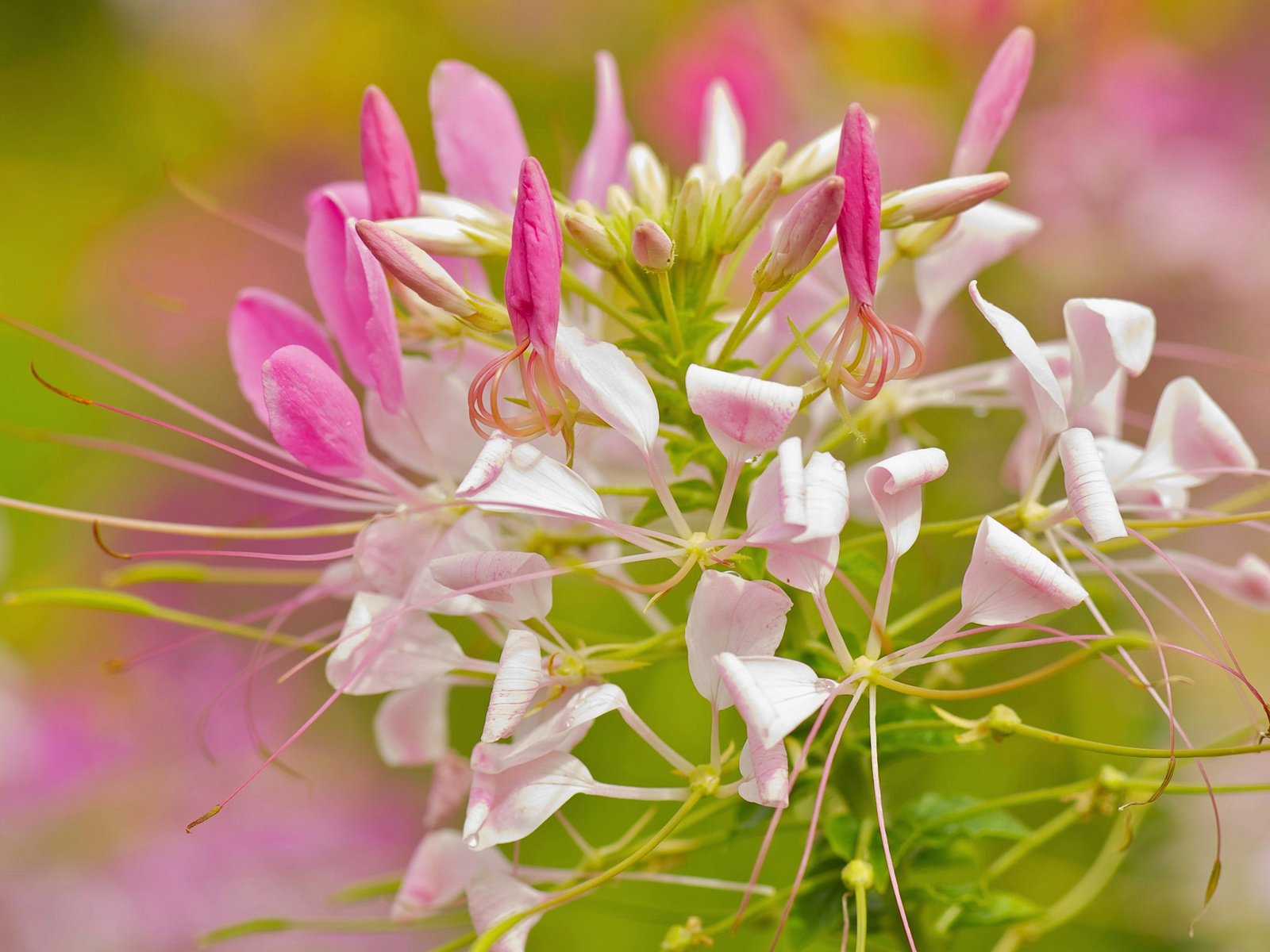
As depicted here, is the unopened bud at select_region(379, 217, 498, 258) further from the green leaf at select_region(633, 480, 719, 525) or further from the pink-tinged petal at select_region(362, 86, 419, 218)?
the green leaf at select_region(633, 480, 719, 525)

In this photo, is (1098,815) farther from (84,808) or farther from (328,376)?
(84,808)

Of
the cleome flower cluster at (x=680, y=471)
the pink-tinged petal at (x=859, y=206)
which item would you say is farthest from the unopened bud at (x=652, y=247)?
the pink-tinged petal at (x=859, y=206)

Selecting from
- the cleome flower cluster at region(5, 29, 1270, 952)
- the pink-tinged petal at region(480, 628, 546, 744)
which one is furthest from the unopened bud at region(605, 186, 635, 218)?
the pink-tinged petal at region(480, 628, 546, 744)

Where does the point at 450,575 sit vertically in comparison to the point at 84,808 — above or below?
above

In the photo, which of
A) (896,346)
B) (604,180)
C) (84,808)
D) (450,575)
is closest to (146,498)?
(84,808)

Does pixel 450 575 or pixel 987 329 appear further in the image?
pixel 987 329

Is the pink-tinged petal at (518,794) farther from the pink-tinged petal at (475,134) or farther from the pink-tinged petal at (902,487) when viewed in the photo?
the pink-tinged petal at (475,134)
